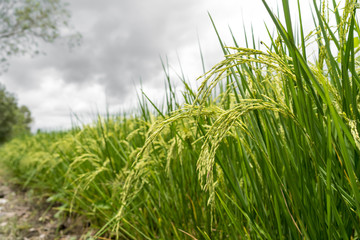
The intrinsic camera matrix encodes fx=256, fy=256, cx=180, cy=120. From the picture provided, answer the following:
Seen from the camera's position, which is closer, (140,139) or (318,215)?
(318,215)

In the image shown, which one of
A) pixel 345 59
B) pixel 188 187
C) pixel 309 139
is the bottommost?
pixel 188 187

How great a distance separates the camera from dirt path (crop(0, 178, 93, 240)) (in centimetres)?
290

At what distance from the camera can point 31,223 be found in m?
3.30

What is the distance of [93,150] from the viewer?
3084mm

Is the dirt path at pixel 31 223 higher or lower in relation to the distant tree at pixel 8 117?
lower

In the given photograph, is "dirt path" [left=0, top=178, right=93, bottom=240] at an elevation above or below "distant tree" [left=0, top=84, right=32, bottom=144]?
below

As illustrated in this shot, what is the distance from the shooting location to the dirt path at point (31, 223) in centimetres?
290

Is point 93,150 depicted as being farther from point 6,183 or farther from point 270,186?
point 6,183

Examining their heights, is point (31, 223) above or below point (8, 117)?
below

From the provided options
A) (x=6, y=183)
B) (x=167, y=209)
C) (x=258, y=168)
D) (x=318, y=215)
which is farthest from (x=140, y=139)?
(x=6, y=183)

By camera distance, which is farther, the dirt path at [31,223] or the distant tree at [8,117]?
the distant tree at [8,117]

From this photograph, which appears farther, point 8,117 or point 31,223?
point 8,117

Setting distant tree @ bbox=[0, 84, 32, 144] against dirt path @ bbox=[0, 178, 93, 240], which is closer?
dirt path @ bbox=[0, 178, 93, 240]

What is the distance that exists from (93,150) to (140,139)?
984mm
